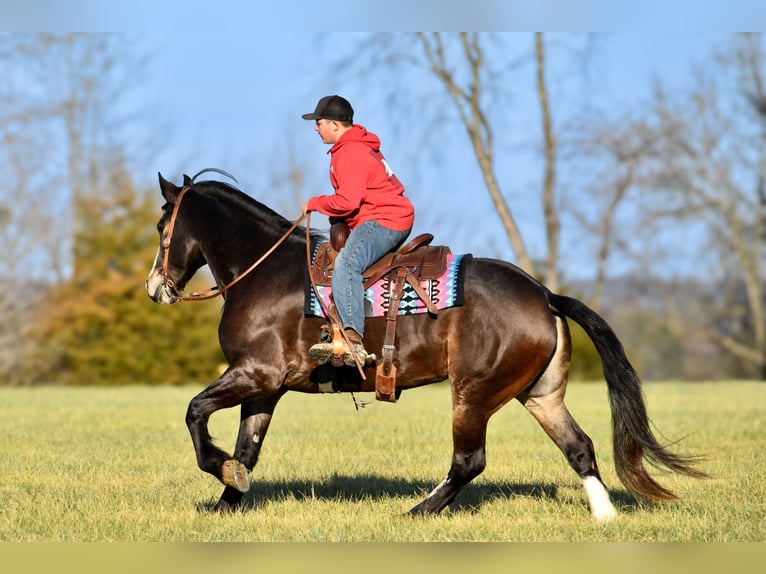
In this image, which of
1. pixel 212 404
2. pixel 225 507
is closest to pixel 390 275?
pixel 212 404

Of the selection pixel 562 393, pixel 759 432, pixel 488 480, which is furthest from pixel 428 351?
pixel 759 432

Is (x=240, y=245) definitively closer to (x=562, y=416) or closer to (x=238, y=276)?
(x=238, y=276)

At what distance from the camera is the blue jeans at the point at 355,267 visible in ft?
21.3

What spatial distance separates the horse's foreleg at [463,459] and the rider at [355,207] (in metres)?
0.87

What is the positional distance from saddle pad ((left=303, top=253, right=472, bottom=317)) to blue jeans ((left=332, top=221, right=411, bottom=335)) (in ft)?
0.44

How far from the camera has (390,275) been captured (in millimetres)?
6699

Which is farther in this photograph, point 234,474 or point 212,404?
point 212,404

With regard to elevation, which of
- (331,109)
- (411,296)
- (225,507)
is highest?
(331,109)

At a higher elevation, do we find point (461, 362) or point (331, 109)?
point (331, 109)

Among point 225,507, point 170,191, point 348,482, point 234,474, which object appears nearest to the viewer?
point 234,474

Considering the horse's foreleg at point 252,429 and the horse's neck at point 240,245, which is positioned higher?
the horse's neck at point 240,245

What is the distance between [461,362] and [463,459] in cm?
69

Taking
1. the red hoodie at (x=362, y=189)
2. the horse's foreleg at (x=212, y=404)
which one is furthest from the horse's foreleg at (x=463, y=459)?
the red hoodie at (x=362, y=189)

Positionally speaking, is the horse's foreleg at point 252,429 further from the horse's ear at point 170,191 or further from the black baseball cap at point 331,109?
the black baseball cap at point 331,109
